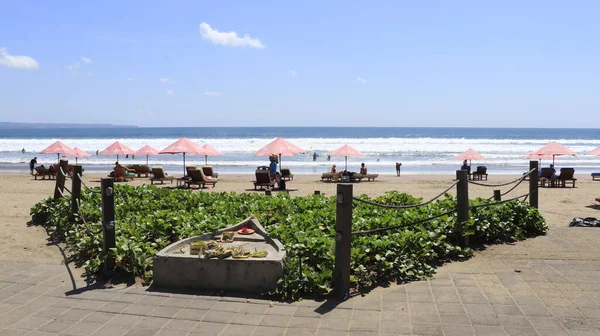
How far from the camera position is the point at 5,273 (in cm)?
656

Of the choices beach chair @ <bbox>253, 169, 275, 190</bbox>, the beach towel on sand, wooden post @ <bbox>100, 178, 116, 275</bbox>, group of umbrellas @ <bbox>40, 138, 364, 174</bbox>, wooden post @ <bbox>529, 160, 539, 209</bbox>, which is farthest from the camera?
group of umbrellas @ <bbox>40, 138, 364, 174</bbox>

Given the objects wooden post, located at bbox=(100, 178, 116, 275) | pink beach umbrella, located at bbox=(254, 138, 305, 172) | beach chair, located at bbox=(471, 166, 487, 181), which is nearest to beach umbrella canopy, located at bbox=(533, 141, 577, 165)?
beach chair, located at bbox=(471, 166, 487, 181)

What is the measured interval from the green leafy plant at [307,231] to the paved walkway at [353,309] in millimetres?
328

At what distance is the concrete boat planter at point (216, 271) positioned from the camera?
18.5ft

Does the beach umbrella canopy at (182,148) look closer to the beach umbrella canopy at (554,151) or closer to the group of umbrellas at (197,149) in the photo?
the group of umbrellas at (197,149)

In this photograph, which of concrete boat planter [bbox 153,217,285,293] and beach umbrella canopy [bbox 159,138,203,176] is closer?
concrete boat planter [bbox 153,217,285,293]

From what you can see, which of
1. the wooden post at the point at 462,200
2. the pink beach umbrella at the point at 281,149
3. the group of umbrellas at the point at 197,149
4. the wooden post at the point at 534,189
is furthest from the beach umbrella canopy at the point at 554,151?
the wooden post at the point at 462,200

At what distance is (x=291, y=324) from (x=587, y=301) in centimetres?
308

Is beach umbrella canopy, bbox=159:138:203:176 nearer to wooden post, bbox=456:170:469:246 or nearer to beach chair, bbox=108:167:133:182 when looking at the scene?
beach chair, bbox=108:167:133:182

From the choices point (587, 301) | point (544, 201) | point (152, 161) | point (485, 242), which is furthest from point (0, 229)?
point (152, 161)

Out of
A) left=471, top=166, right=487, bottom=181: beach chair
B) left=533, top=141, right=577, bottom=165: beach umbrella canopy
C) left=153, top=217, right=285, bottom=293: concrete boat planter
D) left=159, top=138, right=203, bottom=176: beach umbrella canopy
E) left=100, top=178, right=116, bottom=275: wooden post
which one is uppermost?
left=159, top=138, right=203, bottom=176: beach umbrella canopy

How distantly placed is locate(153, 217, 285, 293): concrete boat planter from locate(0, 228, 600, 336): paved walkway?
24 cm

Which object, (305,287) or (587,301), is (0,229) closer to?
(305,287)

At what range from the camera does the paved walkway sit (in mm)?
4652
